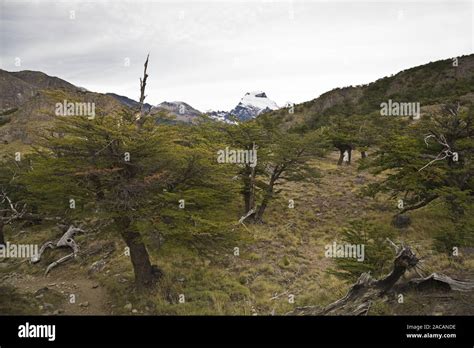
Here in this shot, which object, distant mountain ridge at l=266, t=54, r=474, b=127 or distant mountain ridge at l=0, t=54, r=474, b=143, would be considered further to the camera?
distant mountain ridge at l=266, t=54, r=474, b=127

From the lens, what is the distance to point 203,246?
9938mm

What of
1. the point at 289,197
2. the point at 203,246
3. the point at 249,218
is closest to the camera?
the point at 203,246

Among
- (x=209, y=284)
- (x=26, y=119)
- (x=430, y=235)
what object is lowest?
(x=209, y=284)

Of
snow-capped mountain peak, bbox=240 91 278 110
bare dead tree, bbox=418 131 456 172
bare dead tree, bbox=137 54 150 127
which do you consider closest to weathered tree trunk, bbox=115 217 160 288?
bare dead tree, bbox=137 54 150 127

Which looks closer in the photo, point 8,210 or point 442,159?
point 8,210

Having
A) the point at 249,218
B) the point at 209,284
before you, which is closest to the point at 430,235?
the point at 249,218

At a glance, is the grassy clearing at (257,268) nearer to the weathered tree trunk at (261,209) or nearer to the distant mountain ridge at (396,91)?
the weathered tree trunk at (261,209)

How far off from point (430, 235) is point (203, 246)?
10130 millimetres

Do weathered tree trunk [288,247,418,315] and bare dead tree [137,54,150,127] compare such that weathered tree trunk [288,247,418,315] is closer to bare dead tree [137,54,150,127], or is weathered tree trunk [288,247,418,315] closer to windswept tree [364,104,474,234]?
bare dead tree [137,54,150,127]

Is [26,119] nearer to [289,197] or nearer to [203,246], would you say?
[289,197]

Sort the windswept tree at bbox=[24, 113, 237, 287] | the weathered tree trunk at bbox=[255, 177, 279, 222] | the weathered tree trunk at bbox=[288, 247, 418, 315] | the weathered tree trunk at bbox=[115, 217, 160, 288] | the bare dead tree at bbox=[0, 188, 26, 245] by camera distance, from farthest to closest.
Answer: the weathered tree trunk at bbox=[255, 177, 279, 222] → the bare dead tree at bbox=[0, 188, 26, 245] → the weathered tree trunk at bbox=[115, 217, 160, 288] → the windswept tree at bbox=[24, 113, 237, 287] → the weathered tree trunk at bbox=[288, 247, 418, 315]

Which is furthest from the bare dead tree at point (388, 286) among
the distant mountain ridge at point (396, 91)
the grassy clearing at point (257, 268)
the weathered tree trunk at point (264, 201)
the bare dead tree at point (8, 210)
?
the distant mountain ridge at point (396, 91)

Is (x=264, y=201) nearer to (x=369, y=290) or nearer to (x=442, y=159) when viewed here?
(x=442, y=159)

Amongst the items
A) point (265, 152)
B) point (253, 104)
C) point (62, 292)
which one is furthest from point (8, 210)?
point (253, 104)
